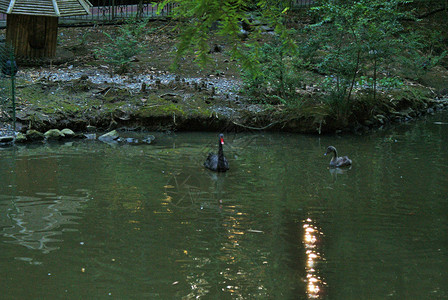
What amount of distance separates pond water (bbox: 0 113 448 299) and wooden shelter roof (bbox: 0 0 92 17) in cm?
520

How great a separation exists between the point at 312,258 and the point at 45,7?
12417 millimetres

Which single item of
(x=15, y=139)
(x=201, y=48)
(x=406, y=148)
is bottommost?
(x=15, y=139)

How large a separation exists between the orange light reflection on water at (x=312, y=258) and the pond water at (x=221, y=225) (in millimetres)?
22

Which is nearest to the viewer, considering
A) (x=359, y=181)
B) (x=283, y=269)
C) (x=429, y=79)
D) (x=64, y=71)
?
(x=283, y=269)

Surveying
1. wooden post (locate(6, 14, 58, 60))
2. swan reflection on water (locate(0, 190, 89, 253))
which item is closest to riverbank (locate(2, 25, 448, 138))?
wooden post (locate(6, 14, 58, 60))

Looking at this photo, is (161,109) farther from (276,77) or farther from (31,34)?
(31,34)

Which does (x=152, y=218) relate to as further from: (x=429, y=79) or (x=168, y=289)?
(x=429, y=79)

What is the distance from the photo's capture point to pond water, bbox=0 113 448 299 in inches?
229

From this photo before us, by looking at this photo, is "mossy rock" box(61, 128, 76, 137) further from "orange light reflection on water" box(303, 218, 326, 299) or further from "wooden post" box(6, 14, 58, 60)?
"orange light reflection on water" box(303, 218, 326, 299)

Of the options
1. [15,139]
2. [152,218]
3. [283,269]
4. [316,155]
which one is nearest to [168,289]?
[283,269]

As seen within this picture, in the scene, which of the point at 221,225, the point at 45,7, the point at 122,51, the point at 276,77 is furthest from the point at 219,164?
the point at 45,7

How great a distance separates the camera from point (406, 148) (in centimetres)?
1296

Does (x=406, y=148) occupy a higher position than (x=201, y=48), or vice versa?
(x=201, y=48)

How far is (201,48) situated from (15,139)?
28.7ft
